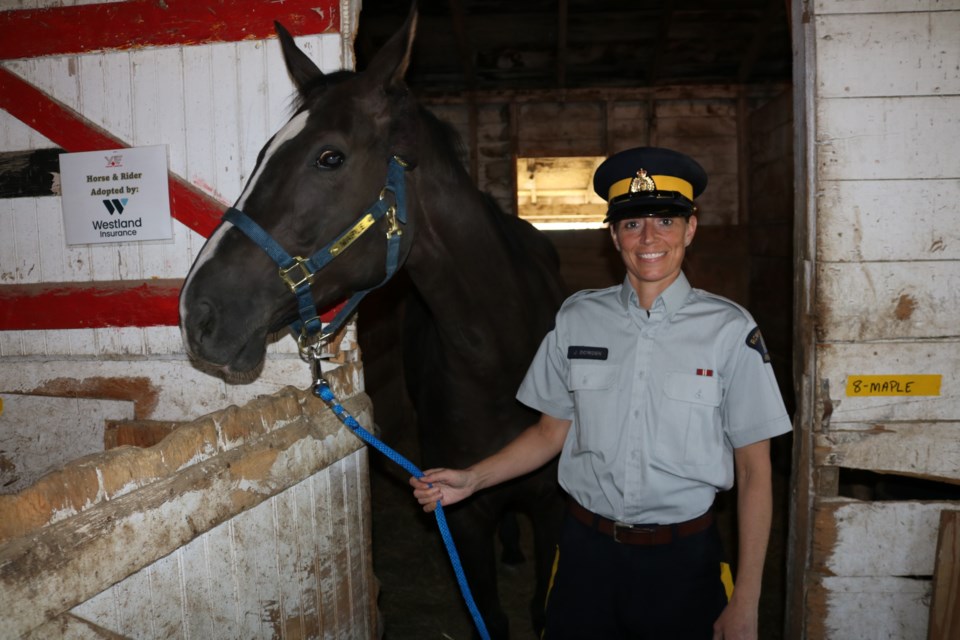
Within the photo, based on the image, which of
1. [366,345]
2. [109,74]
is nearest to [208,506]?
[109,74]

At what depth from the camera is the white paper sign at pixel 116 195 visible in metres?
2.23

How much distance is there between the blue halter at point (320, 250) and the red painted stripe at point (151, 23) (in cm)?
67

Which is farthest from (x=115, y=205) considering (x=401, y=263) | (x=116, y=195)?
(x=401, y=263)

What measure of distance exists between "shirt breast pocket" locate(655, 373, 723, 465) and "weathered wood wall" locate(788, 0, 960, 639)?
0.71 metres

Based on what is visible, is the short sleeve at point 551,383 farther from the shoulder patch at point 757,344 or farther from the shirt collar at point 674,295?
the shoulder patch at point 757,344

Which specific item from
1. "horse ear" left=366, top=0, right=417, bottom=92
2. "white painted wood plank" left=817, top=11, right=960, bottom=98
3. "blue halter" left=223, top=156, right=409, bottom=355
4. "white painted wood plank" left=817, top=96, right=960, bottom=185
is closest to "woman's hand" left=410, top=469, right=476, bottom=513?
"blue halter" left=223, top=156, right=409, bottom=355

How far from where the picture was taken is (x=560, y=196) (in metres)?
→ 7.98

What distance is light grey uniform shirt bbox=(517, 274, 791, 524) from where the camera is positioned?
1.55 meters

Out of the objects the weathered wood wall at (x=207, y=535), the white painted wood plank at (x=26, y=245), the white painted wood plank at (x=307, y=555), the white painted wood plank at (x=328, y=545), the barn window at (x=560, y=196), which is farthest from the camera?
the barn window at (x=560, y=196)

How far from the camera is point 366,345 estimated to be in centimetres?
519

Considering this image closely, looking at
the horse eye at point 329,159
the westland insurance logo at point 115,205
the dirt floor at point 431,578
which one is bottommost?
the dirt floor at point 431,578

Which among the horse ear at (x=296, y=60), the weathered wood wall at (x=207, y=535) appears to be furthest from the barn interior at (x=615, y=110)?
the horse ear at (x=296, y=60)

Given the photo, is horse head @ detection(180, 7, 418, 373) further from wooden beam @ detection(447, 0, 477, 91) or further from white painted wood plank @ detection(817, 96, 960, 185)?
wooden beam @ detection(447, 0, 477, 91)

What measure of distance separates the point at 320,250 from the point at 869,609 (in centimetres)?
212
